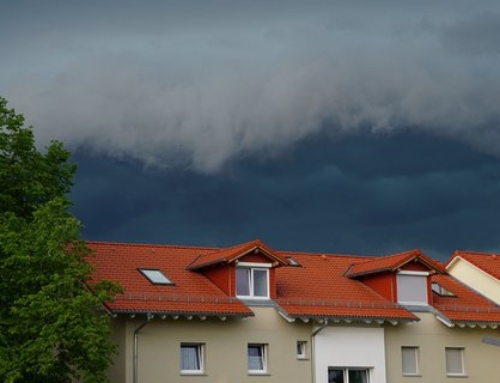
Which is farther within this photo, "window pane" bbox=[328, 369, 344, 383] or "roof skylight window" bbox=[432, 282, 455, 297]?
"roof skylight window" bbox=[432, 282, 455, 297]

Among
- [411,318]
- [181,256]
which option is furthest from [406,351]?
[181,256]

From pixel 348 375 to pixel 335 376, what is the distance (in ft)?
2.00

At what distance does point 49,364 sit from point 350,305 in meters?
15.2

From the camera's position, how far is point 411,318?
150 ft

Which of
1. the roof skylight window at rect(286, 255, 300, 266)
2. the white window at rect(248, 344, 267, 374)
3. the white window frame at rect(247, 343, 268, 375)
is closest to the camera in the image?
the white window frame at rect(247, 343, 268, 375)

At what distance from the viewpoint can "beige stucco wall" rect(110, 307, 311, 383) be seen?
134 ft

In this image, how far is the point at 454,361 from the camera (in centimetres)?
4841

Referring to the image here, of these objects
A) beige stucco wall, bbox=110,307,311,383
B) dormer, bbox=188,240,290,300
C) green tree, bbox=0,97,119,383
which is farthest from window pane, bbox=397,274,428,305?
green tree, bbox=0,97,119,383

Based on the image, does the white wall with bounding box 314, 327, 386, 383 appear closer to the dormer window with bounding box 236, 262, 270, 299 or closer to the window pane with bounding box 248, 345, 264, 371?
the window pane with bounding box 248, 345, 264, 371

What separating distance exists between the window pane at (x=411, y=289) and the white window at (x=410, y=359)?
2.15m

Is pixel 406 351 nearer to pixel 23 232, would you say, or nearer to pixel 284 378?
pixel 284 378

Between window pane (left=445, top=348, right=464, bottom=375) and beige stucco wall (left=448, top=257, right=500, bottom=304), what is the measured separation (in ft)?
16.2

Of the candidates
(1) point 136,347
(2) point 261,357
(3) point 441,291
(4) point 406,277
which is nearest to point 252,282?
(2) point 261,357

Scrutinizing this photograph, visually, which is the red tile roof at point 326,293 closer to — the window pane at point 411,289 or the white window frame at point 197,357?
the window pane at point 411,289
